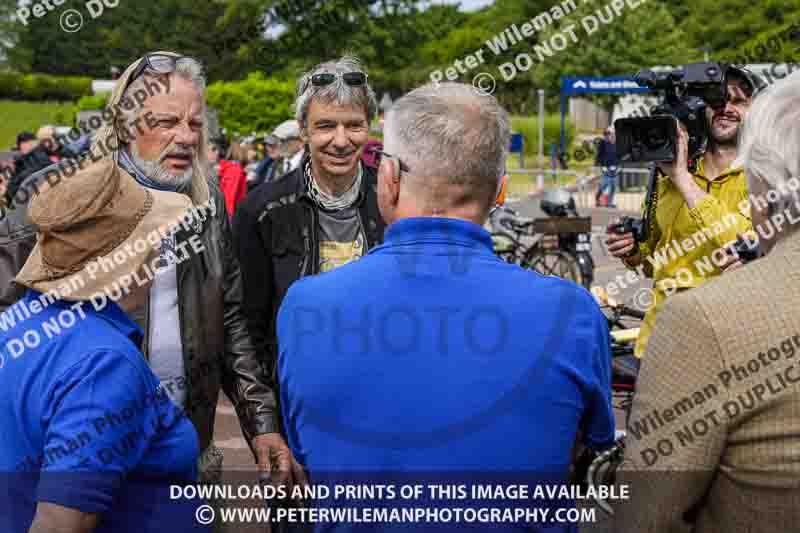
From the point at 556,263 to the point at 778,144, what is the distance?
9722 millimetres

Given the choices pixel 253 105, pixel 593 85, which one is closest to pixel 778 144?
pixel 593 85

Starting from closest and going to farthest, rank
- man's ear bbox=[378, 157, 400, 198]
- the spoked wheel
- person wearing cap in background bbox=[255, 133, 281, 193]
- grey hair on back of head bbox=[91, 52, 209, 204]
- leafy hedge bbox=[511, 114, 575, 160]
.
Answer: man's ear bbox=[378, 157, 400, 198], grey hair on back of head bbox=[91, 52, 209, 204], the spoked wheel, person wearing cap in background bbox=[255, 133, 281, 193], leafy hedge bbox=[511, 114, 575, 160]

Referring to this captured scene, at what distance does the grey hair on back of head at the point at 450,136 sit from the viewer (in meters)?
1.90

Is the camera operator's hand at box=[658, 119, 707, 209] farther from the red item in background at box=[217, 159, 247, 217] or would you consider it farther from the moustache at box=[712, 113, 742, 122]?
the red item in background at box=[217, 159, 247, 217]

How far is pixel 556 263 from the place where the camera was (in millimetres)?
11430

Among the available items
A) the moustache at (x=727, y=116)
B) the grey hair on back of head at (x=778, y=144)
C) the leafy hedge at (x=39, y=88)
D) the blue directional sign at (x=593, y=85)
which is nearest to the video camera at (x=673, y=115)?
the moustache at (x=727, y=116)

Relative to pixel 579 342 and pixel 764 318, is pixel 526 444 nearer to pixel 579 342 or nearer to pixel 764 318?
pixel 579 342

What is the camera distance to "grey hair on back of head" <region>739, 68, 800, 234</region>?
5.74ft

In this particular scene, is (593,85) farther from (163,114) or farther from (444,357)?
(444,357)

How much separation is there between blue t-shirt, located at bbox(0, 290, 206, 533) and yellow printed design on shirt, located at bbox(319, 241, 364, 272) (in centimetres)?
131

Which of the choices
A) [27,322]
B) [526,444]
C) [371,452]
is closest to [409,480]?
[371,452]

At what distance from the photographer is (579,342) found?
1.87 metres

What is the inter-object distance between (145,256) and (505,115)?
0.82 meters

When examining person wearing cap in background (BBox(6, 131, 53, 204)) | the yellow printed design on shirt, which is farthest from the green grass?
the yellow printed design on shirt
